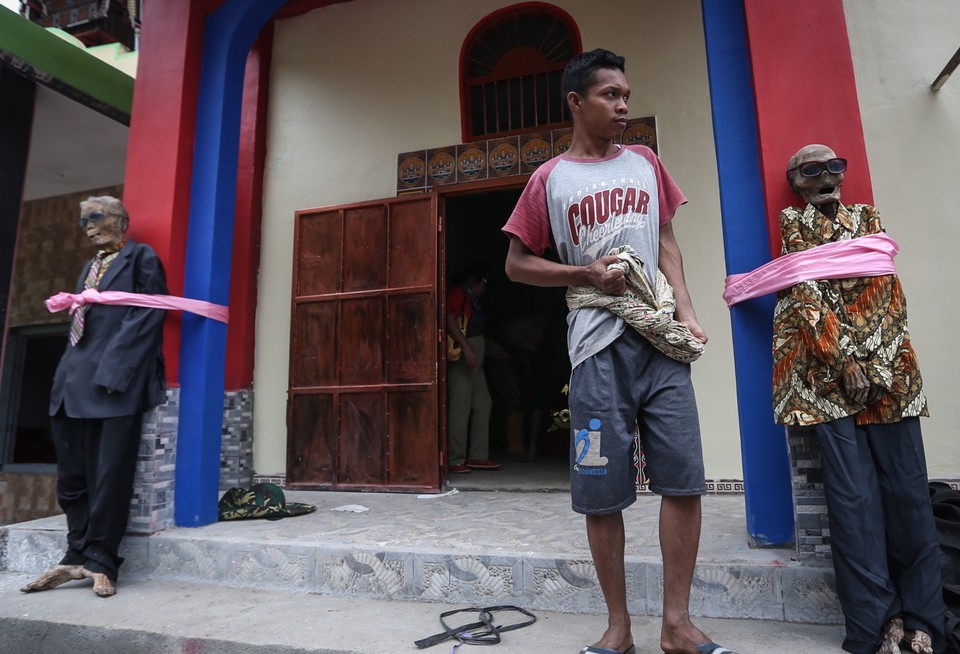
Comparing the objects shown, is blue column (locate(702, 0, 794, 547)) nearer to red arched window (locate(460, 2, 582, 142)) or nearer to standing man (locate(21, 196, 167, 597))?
red arched window (locate(460, 2, 582, 142))

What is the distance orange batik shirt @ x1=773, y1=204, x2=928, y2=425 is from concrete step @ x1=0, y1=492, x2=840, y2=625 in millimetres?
632

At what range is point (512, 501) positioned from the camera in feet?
13.5

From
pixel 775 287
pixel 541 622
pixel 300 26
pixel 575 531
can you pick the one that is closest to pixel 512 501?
pixel 575 531

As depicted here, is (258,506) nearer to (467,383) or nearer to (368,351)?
(368,351)

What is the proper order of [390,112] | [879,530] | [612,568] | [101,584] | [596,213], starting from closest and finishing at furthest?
1. [612,568]
2. [596,213]
3. [879,530]
4. [101,584]
5. [390,112]

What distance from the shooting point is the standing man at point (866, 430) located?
2086mm

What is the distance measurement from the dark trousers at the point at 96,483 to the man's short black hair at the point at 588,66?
2793mm

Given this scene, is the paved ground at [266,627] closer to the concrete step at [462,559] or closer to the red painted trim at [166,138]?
the concrete step at [462,559]

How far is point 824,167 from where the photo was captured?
2.47 m

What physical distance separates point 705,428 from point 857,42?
8.98ft

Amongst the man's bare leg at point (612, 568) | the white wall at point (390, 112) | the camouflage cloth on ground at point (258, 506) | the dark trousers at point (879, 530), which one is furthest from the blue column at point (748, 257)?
the camouflage cloth on ground at point (258, 506)

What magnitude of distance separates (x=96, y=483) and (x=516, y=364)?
14.2ft

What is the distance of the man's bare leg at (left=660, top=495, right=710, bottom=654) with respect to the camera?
1.88 meters

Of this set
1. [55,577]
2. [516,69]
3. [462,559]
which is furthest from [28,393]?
[462,559]
